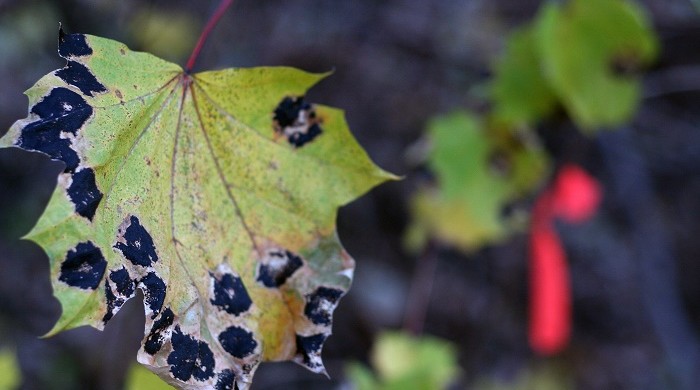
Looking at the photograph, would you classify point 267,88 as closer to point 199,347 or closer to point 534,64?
point 199,347

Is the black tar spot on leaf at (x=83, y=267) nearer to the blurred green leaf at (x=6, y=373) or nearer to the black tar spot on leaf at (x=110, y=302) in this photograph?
the black tar spot on leaf at (x=110, y=302)

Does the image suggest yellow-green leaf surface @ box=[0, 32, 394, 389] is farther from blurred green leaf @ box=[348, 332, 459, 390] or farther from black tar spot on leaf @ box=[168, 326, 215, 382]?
blurred green leaf @ box=[348, 332, 459, 390]

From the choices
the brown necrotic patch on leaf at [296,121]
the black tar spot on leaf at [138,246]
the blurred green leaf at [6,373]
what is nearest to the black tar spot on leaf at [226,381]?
the black tar spot on leaf at [138,246]

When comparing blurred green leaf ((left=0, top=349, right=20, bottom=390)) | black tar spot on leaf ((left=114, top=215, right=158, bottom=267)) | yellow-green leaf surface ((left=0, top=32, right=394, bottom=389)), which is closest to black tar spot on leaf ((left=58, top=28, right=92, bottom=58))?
yellow-green leaf surface ((left=0, top=32, right=394, bottom=389))

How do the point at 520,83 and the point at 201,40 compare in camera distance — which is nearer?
the point at 201,40

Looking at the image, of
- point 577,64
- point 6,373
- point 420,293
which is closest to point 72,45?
point 6,373

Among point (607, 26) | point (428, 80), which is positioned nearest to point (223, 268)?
point (607, 26)

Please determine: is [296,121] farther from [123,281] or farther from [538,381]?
[538,381]
